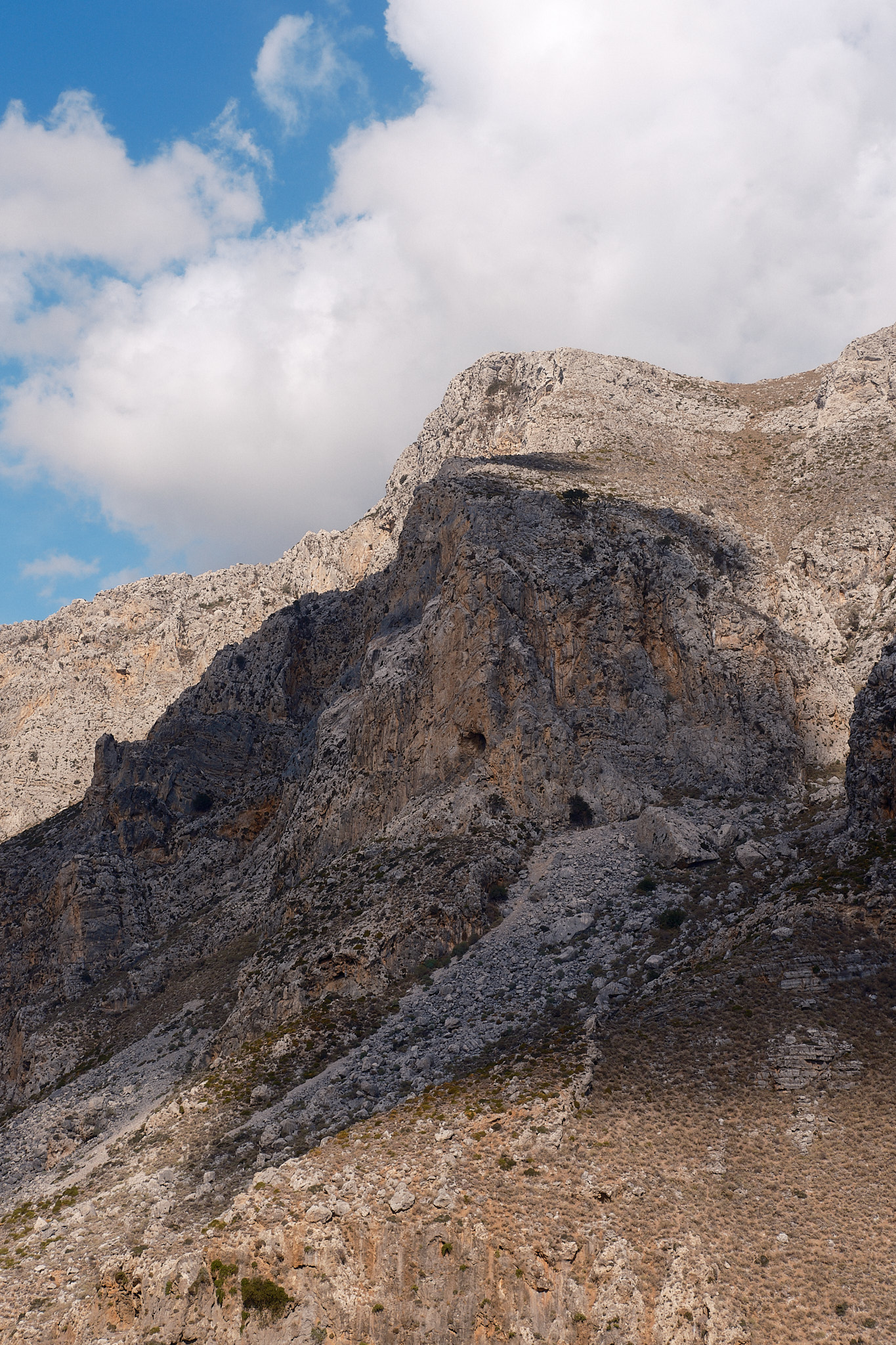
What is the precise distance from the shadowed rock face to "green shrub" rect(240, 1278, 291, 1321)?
25539 millimetres

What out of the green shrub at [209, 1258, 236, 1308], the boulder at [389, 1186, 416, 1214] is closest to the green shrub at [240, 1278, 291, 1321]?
the green shrub at [209, 1258, 236, 1308]

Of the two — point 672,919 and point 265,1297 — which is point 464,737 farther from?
point 265,1297

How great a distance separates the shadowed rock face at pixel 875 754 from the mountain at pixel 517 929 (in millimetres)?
195

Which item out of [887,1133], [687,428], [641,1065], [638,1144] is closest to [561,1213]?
[638,1144]

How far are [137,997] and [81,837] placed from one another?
20.3m

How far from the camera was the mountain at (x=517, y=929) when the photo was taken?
70.6 ft

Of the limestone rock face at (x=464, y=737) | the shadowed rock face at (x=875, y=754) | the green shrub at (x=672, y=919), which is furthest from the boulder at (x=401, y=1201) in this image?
the limestone rock face at (x=464, y=737)

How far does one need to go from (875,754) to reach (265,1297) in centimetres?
2750

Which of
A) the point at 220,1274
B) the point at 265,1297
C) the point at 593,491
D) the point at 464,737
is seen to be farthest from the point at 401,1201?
the point at 593,491

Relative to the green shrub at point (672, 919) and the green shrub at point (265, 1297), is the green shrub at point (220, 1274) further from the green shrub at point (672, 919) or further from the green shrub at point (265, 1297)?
the green shrub at point (672, 919)

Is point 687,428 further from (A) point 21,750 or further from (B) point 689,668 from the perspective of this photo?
(A) point 21,750

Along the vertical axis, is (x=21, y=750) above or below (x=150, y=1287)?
above

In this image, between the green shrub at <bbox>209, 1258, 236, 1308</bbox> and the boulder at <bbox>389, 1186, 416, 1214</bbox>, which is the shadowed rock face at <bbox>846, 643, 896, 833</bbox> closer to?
the boulder at <bbox>389, 1186, 416, 1214</bbox>

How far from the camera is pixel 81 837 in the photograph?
237ft
